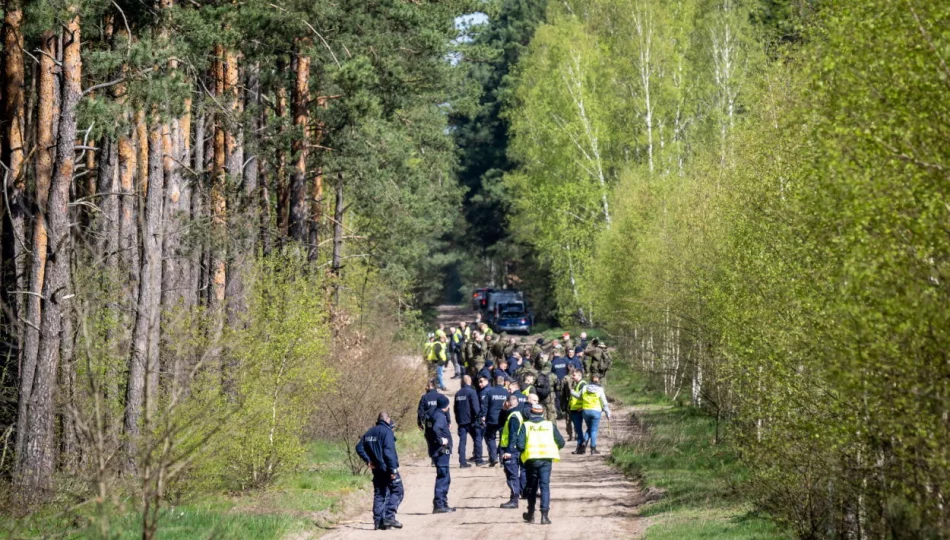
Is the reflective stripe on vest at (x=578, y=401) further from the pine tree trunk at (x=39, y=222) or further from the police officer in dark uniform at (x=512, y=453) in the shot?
the pine tree trunk at (x=39, y=222)

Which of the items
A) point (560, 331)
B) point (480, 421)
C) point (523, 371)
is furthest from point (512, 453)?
point (560, 331)

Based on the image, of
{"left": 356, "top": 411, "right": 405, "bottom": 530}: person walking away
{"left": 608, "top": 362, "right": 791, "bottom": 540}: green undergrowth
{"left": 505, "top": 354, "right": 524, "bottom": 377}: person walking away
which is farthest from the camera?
{"left": 505, "top": 354, "right": 524, "bottom": 377}: person walking away

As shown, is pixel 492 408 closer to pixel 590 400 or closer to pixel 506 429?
pixel 590 400

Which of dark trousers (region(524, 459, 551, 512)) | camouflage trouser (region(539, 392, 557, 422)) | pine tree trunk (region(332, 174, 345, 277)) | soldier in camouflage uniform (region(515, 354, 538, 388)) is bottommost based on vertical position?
dark trousers (region(524, 459, 551, 512))

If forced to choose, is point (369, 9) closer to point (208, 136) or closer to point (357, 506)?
point (208, 136)

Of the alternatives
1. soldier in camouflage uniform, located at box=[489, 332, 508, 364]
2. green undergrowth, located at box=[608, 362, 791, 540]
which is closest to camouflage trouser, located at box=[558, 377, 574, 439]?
green undergrowth, located at box=[608, 362, 791, 540]

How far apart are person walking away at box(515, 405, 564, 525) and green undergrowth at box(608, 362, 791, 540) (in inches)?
60.9

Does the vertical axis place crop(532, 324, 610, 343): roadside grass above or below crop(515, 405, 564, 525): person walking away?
above

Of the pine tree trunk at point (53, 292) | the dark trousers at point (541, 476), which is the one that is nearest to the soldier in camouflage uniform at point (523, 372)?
the dark trousers at point (541, 476)

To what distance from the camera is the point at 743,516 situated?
16.3m

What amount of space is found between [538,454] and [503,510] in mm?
1921

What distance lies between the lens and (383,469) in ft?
54.1

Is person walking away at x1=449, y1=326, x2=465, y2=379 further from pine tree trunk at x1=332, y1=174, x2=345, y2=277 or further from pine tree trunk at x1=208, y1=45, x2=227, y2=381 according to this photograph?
pine tree trunk at x1=208, y1=45, x2=227, y2=381

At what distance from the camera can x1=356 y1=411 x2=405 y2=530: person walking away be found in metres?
16.4
